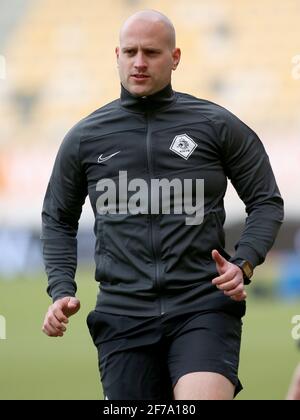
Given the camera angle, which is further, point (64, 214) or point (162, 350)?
point (64, 214)

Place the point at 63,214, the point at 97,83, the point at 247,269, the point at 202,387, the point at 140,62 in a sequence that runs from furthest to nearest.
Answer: the point at 97,83 < the point at 63,214 < the point at 140,62 < the point at 247,269 < the point at 202,387

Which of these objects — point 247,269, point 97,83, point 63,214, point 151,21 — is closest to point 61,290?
point 63,214

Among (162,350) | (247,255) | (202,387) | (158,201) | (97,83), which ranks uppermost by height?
(97,83)

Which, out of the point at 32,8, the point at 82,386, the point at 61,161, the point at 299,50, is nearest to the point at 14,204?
the point at 32,8

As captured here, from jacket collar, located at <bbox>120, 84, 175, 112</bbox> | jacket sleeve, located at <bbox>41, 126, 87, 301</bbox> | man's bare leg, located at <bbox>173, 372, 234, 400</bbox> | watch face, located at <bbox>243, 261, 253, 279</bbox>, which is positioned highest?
jacket collar, located at <bbox>120, 84, 175, 112</bbox>

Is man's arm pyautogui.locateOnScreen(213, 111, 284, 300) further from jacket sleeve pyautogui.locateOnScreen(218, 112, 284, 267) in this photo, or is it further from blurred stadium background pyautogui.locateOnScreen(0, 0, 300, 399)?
blurred stadium background pyautogui.locateOnScreen(0, 0, 300, 399)

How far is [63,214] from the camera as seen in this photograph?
4996 millimetres

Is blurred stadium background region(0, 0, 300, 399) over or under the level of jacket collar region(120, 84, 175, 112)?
over

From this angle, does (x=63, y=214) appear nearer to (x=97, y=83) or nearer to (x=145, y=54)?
(x=145, y=54)

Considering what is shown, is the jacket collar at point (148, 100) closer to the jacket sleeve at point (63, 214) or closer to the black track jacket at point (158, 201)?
the black track jacket at point (158, 201)

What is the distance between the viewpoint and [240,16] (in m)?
23.0

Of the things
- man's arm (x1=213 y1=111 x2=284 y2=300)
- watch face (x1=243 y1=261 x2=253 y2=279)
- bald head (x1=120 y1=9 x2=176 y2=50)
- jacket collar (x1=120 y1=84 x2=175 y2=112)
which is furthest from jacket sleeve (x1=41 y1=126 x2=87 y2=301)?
watch face (x1=243 y1=261 x2=253 y2=279)

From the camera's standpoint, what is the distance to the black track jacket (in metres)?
4.61
